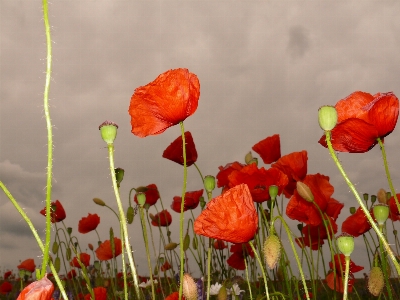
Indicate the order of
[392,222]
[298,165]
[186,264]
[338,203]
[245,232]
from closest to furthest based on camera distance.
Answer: [245,232]
[298,165]
[338,203]
[392,222]
[186,264]

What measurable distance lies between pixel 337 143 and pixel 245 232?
414mm

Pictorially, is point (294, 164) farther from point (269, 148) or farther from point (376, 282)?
point (376, 282)

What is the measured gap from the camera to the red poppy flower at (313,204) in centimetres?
228

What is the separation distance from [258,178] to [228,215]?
0.71 metres

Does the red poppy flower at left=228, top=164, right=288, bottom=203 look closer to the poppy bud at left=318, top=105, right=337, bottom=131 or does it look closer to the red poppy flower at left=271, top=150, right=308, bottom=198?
the red poppy flower at left=271, top=150, right=308, bottom=198

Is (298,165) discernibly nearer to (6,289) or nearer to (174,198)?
(174,198)

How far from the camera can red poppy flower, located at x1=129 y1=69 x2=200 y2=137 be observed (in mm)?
1531

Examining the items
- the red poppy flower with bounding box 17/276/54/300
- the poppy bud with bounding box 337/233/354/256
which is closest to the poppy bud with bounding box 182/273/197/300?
the poppy bud with bounding box 337/233/354/256

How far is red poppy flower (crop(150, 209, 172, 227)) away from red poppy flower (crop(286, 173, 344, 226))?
4.59 feet

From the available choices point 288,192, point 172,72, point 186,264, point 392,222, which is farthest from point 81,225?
point 172,72

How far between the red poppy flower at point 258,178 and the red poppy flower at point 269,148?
25.8 inches

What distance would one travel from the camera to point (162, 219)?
149 inches

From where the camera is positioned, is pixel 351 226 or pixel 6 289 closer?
pixel 351 226

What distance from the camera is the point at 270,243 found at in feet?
4.75
